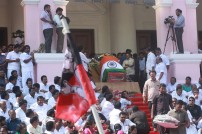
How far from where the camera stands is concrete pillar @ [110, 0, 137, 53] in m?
22.0

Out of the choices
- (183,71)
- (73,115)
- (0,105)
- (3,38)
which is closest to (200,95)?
(183,71)

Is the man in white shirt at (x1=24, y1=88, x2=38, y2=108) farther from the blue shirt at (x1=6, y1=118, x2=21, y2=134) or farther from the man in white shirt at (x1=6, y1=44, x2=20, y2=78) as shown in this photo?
the blue shirt at (x1=6, y1=118, x2=21, y2=134)

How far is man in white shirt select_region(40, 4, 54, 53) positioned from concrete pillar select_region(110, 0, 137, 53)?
16.0 feet

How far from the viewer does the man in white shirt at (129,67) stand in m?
18.9

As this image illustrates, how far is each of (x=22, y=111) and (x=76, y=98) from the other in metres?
6.70

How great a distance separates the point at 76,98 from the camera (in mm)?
7344

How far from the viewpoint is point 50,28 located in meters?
17.5

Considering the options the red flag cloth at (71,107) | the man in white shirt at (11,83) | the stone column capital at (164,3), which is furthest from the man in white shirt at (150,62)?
the red flag cloth at (71,107)

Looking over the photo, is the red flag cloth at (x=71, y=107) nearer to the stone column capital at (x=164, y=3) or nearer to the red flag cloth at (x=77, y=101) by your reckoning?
the red flag cloth at (x=77, y=101)

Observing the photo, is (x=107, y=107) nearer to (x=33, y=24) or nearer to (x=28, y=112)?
(x=28, y=112)

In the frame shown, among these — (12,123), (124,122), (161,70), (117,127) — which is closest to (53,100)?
(12,123)

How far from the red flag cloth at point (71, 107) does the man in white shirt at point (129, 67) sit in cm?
1135

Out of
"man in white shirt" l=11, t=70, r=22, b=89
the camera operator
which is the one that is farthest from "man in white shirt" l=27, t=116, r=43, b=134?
the camera operator

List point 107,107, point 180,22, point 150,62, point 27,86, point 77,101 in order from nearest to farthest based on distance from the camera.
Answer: point 77,101
point 107,107
point 27,86
point 150,62
point 180,22
